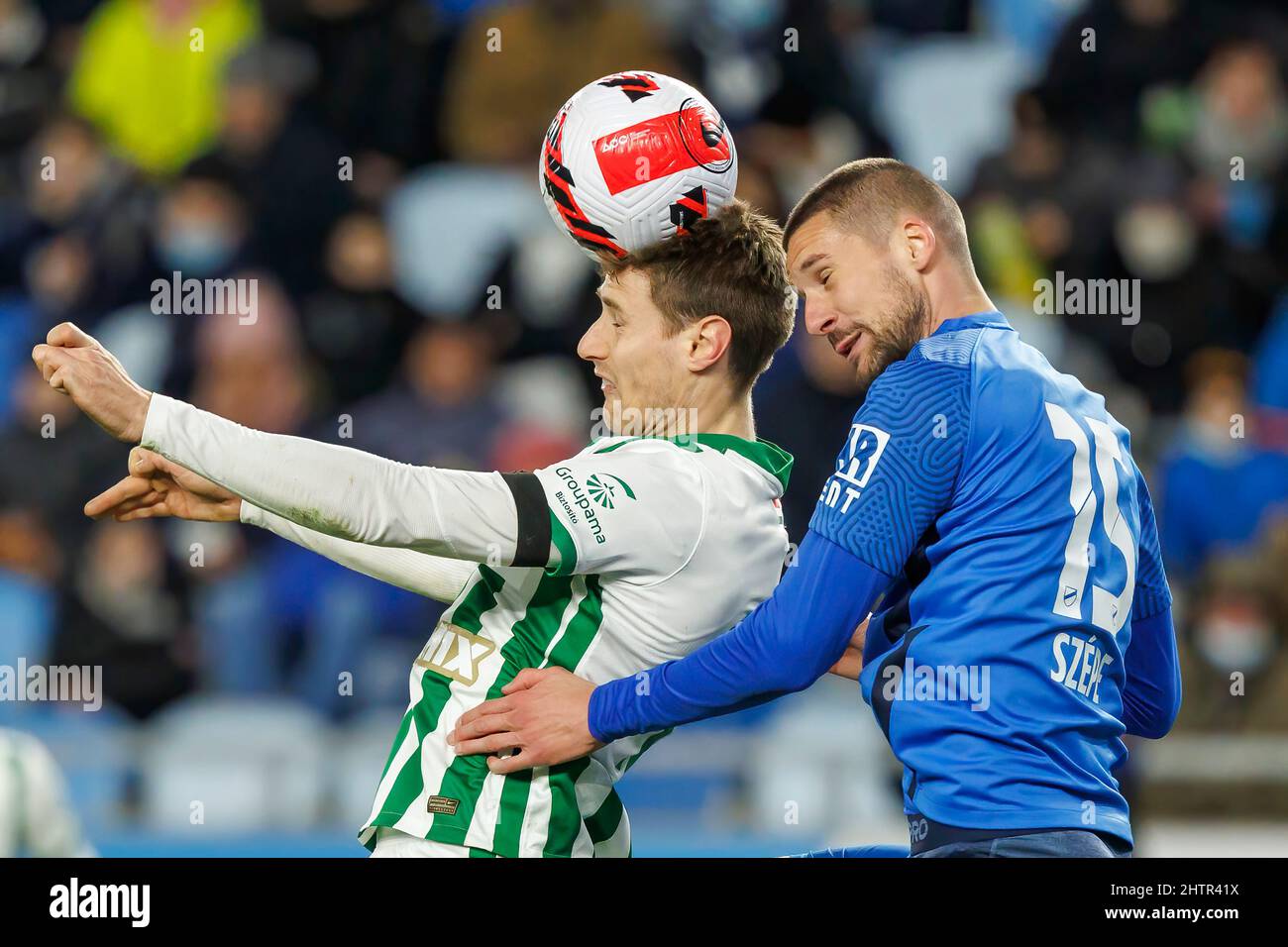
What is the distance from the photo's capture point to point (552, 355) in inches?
308

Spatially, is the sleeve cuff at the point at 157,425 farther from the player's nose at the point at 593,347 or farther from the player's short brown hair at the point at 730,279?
the player's short brown hair at the point at 730,279

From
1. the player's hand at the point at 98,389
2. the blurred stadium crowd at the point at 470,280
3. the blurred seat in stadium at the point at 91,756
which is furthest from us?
the blurred stadium crowd at the point at 470,280

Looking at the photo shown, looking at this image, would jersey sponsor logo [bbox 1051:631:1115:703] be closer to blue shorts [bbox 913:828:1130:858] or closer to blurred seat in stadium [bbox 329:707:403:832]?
blue shorts [bbox 913:828:1130:858]

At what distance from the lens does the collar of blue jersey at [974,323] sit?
3.24m

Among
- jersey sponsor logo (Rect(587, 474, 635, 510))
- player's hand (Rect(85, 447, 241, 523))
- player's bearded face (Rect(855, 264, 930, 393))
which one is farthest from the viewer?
player's hand (Rect(85, 447, 241, 523))

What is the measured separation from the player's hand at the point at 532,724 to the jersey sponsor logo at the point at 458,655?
10 cm

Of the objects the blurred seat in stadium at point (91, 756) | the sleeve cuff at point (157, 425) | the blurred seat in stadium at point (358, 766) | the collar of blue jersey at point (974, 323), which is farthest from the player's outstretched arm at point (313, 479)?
the blurred seat in stadium at point (91, 756)

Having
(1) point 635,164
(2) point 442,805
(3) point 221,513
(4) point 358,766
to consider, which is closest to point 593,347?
(1) point 635,164

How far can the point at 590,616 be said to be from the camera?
3359 millimetres

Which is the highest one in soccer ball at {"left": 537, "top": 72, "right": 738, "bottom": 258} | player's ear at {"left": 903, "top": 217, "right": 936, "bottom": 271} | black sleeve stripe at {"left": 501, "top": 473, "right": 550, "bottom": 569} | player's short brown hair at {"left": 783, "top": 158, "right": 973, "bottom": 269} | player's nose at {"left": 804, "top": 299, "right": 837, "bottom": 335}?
soccer ball at {"left": 537, "top": 72, "right": 738, "bottom": 258}

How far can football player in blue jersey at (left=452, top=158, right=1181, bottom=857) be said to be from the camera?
2982mm

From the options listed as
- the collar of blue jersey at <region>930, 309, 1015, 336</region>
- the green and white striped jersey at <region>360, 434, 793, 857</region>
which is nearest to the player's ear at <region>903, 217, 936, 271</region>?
the collar of blue jersey at <region>930, 309, 1015, 336</region>
